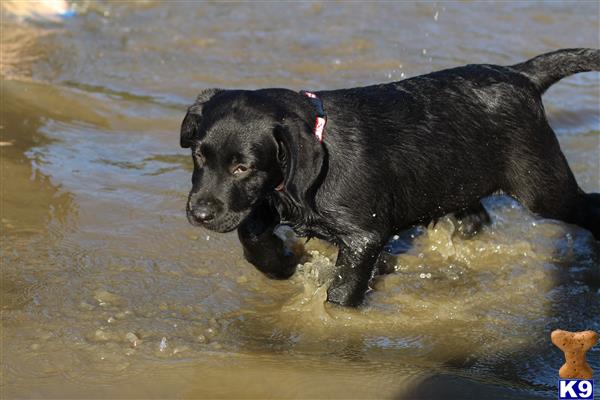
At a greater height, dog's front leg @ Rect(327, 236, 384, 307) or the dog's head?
the dog's head

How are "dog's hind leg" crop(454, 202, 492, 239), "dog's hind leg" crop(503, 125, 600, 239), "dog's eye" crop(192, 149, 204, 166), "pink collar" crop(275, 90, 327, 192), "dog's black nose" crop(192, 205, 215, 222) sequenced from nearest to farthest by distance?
"dog's black nose" crop(192, 205, 215, 222) → "dog's eye" crop(192, 149, 204, 166) → "pink collar" crop(275, 90, 327, 192) → "dog's hind leg" crop(503, 125, 600, 239) → "dog's hind leg" crop(454, 202, 492, 239)

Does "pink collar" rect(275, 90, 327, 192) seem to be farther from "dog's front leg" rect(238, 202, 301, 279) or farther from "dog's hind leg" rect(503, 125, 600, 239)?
"dog's hind leg" rect(503, 125, 600, 239)

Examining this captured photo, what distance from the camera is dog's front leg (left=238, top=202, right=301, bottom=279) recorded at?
4828 millimetres

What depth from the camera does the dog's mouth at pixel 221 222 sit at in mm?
4262

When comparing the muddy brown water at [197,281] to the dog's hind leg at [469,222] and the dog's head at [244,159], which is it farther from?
the dog's head at [244,159]

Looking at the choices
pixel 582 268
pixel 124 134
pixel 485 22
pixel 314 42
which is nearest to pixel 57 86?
pixel 124 134

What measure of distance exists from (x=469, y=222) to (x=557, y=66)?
4.06 ft

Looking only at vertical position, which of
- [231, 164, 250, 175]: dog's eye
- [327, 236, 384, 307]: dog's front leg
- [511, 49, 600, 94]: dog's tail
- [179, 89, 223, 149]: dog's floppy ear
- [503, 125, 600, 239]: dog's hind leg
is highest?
[511, 49, 600, 94]: dog's tail

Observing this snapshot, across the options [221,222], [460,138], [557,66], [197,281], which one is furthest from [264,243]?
[557,66]

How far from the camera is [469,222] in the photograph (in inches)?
233

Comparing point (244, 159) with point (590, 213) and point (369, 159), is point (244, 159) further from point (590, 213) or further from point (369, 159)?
point (590, 213)

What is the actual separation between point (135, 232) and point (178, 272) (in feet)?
1.93

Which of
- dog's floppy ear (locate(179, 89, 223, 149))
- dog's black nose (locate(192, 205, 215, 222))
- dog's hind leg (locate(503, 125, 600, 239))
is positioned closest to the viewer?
dog's black nose (locate(192, 205, 215, 222))

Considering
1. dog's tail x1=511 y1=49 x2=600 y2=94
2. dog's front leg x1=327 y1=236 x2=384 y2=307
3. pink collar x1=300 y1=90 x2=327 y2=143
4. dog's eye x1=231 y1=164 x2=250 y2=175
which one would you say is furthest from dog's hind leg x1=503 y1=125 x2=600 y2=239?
dog's eye x1=231 y1=164 x2=250 y2=175
